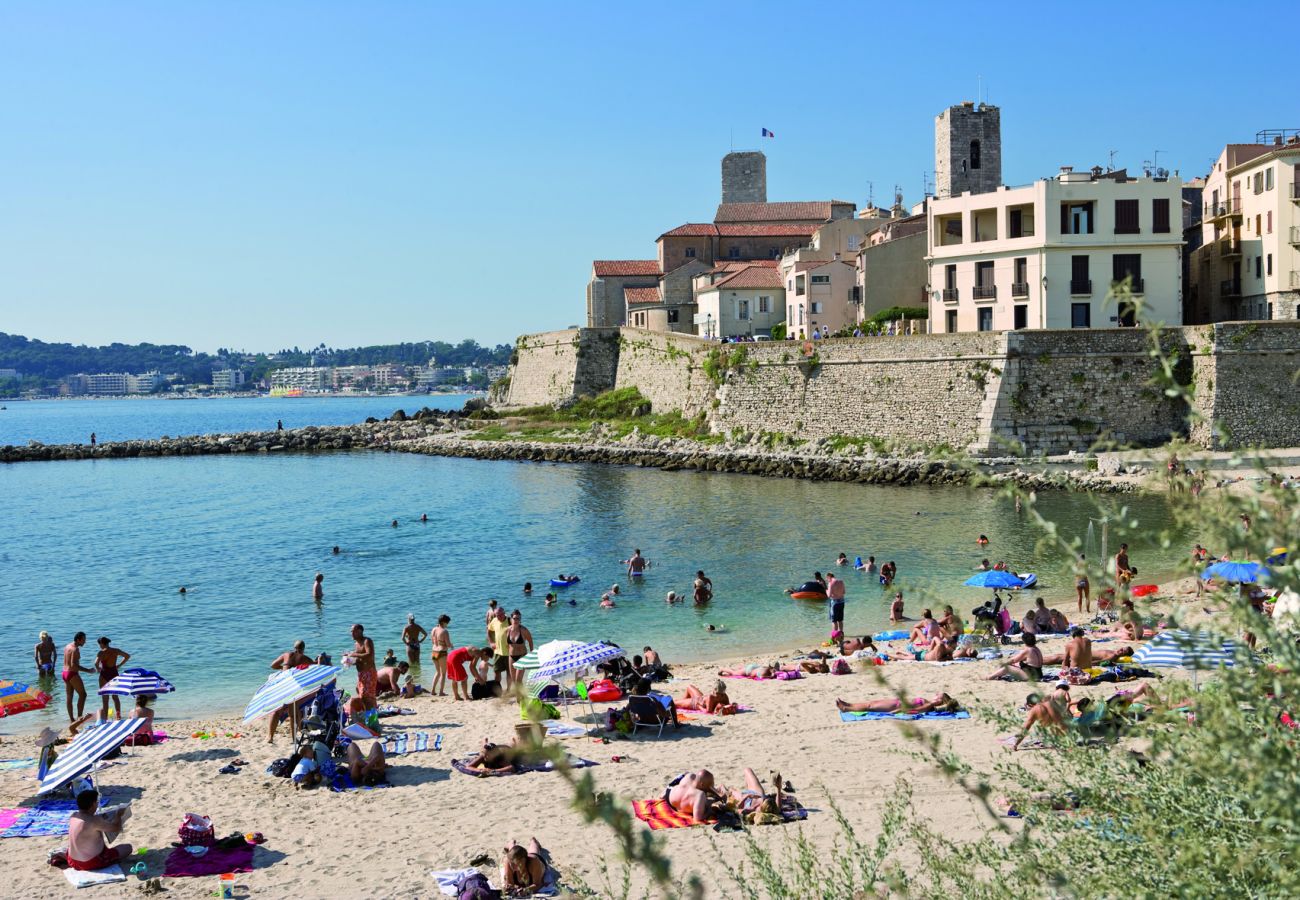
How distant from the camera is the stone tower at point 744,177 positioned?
272 ft

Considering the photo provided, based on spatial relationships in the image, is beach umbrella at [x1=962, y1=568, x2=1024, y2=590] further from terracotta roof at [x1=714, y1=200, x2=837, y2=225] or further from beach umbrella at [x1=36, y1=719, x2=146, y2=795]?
terracotta roof at [x1=714, y1=200, x2=837, y2=225]

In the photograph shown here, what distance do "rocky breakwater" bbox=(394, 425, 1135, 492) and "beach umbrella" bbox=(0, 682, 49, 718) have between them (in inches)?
845

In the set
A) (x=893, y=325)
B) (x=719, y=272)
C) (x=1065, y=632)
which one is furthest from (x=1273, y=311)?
(x=719, y=272)

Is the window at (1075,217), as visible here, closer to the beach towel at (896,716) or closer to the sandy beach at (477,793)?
the sandy beach at (477,793)

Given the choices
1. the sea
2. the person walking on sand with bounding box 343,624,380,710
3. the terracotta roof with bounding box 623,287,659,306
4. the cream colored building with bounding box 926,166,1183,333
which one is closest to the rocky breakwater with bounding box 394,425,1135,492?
the sea

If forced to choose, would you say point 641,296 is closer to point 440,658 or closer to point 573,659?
point 440,658

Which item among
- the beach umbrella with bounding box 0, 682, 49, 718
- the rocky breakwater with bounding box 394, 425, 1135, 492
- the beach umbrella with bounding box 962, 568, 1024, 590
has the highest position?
the rocky breakwater with bounding box 394, 425, 1135, 492

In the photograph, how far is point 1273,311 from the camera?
134 feet

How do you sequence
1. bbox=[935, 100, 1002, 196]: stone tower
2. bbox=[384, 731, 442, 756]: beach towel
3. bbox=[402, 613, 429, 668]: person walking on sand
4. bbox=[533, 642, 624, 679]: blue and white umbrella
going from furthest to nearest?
bbox=[935, 100, 1002, 196]: stone tower < bbox=[402, 613, 429, 668]: person walking on sand < bbox=[533, 642, 624, 679]: blue and white umbrella < bbox=[384, 731, 442, 756]: beach towel

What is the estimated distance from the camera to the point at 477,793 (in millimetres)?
12945

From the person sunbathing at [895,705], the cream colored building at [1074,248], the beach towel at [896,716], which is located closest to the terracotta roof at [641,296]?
the cream colored building at [1074,248]

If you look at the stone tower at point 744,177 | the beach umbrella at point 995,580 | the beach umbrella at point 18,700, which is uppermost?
the stone tower at point 744,177

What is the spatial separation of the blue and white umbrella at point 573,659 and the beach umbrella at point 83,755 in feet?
16.8

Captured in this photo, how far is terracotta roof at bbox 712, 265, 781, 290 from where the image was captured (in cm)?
6356
